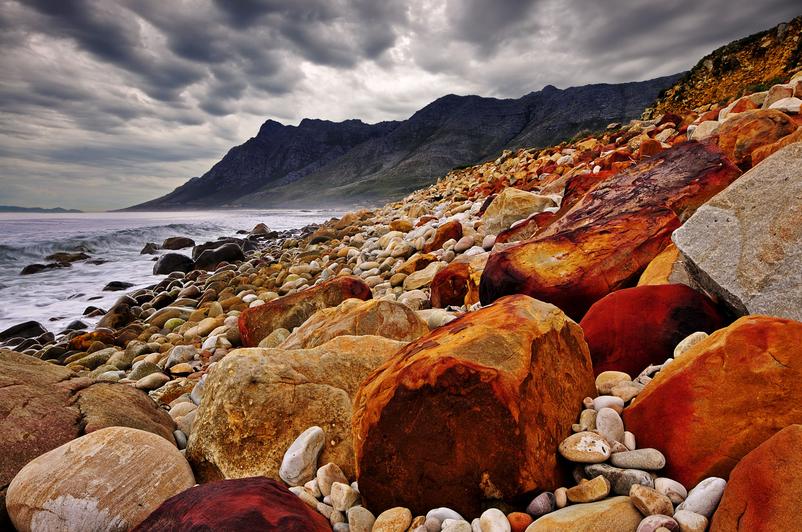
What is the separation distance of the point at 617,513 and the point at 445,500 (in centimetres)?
61

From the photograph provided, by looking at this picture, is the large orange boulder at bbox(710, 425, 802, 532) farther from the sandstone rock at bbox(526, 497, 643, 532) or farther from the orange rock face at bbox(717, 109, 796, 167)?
the orange rock face at bbox(717, 109, 796, 167)

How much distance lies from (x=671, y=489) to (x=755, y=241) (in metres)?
1.67

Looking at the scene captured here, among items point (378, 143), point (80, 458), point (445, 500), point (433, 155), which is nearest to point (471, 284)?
point (445, 500)

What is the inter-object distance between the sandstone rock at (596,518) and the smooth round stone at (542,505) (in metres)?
0.09

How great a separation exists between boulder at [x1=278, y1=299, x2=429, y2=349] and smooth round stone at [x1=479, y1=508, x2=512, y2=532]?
204cm

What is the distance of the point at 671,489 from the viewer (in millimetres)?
1486

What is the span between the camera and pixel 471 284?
4.57 m

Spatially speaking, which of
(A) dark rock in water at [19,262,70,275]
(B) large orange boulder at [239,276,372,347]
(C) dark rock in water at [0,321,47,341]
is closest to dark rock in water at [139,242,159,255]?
(A) dark rock in water at [19,262,70,275]

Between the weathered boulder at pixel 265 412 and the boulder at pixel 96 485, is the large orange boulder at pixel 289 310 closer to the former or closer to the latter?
the weathered boulder at pixel 265 412

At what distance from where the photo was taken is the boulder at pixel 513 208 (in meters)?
6.77

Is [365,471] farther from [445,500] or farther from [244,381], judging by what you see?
[244,381]

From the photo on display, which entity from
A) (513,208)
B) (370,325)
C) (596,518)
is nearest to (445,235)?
(513,208)

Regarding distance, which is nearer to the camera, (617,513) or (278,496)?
(617,513)

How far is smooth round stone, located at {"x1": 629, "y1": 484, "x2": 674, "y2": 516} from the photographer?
4.55 feet
